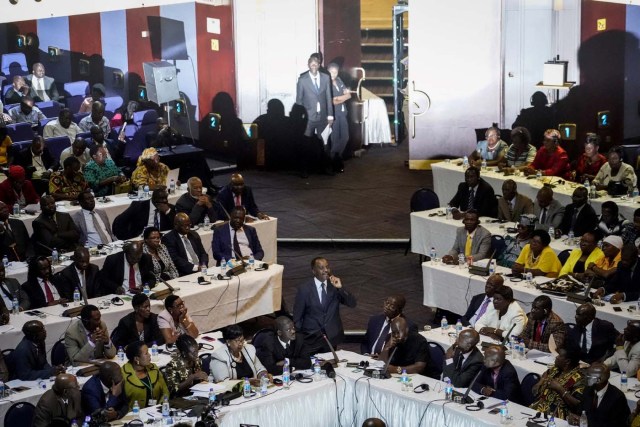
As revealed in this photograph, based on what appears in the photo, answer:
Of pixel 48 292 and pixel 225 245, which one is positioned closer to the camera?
pixel 48 292

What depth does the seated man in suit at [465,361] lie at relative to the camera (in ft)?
28.7

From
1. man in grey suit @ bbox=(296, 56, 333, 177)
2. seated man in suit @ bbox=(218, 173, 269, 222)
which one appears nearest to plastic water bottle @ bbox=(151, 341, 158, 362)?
seated man in suit @ bbox=(218, 173, 269, 222)

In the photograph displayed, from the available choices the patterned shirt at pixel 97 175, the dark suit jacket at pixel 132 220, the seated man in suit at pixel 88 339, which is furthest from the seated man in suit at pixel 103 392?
the patterned shirt at pixel 97 175

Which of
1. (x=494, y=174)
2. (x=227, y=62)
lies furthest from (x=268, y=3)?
(x=494, y=174)

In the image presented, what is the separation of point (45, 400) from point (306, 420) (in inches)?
72.4

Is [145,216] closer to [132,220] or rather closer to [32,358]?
[132,220]

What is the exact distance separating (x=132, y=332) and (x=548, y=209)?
4.85 metres

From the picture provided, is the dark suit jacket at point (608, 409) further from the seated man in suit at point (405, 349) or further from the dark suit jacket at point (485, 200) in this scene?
the dark suit jacket at point (485, 200)

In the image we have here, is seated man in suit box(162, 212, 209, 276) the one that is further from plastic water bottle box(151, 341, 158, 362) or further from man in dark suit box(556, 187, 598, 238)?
man in dark suit box(556, 187, 598, 238)

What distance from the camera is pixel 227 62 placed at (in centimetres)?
1692

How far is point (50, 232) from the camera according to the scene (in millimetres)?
11836

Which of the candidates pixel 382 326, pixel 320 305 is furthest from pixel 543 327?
pixel 320 305

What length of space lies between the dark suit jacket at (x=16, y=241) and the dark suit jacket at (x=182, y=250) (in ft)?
5.30

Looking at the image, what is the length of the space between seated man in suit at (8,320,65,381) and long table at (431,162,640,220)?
620 cm
